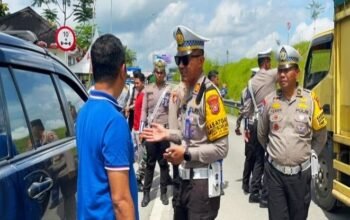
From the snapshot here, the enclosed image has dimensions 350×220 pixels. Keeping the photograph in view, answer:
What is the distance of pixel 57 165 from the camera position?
3299 millimetres

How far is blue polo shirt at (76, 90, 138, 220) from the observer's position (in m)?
2.66

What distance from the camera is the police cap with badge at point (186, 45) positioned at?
375 cm

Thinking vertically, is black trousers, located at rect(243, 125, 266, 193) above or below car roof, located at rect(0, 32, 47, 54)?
below

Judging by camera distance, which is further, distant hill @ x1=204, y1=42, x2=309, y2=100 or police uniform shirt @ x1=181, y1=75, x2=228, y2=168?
distant hill @ x1=204, y1=42, x2=309, y2=100

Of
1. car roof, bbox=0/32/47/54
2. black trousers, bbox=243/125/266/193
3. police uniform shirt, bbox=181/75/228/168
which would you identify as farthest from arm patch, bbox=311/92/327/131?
black trousers, bbox=243/125/266/193

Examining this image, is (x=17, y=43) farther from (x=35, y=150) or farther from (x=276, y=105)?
(x=276, y=105)

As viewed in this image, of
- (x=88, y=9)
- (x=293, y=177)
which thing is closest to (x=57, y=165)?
(x=293, y=177)

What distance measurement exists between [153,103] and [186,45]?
172 inches

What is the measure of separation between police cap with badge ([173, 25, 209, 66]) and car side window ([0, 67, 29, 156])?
1235 mm

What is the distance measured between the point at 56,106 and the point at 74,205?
0.71m

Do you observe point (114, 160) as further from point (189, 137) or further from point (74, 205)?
point (189, 137)

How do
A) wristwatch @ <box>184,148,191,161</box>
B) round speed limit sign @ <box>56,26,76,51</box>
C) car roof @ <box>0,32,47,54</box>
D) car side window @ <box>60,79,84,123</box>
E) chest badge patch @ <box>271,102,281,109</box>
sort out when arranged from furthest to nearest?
round speed limit sign @ <box>56,26,76,51</box> < chest badge patch @ <box>271,102,281,109</box> < car side window @ <box>60,79,84,123</box> < wristwatch @ <box>184,148,191,161</box> < car roof @ <box>0,32,47,54</box>

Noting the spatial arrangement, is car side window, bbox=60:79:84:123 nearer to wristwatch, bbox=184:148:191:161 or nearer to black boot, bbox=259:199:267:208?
wristwatch, bbox=184:148:191:161

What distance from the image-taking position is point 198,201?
148 inches
